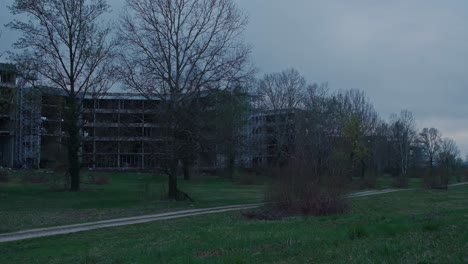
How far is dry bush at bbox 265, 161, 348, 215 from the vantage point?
2038 cm

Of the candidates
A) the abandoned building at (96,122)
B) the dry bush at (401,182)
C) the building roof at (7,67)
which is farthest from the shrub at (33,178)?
the dry bush at (401,182)

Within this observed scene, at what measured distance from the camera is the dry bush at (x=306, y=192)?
20381mm

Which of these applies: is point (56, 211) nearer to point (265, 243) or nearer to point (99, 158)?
point (99, 158)

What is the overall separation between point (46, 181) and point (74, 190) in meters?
13.0

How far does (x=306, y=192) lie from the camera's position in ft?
68.1

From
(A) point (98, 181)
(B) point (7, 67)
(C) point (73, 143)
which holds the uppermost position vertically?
(B) point (7, 67)

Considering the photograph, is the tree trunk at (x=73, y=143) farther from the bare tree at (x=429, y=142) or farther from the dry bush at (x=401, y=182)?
the bare tree at (x=429, y=142)

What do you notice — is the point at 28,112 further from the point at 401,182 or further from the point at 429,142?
the point at 429,142

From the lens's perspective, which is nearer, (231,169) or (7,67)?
(7,67)

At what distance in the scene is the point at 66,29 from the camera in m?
38.4

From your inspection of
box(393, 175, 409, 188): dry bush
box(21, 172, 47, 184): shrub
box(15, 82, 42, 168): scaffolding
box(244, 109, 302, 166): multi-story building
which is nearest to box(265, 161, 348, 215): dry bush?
box(15, 82, 42, 168): scaffolding

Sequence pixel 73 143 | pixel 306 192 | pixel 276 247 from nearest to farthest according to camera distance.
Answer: pixel 276 247 → pixel 306 192 → pixel 73 143

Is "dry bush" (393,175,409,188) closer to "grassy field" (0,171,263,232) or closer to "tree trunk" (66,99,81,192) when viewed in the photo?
"grassy field" (0,171,263,232)

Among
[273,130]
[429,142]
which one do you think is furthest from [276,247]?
[429,142]
